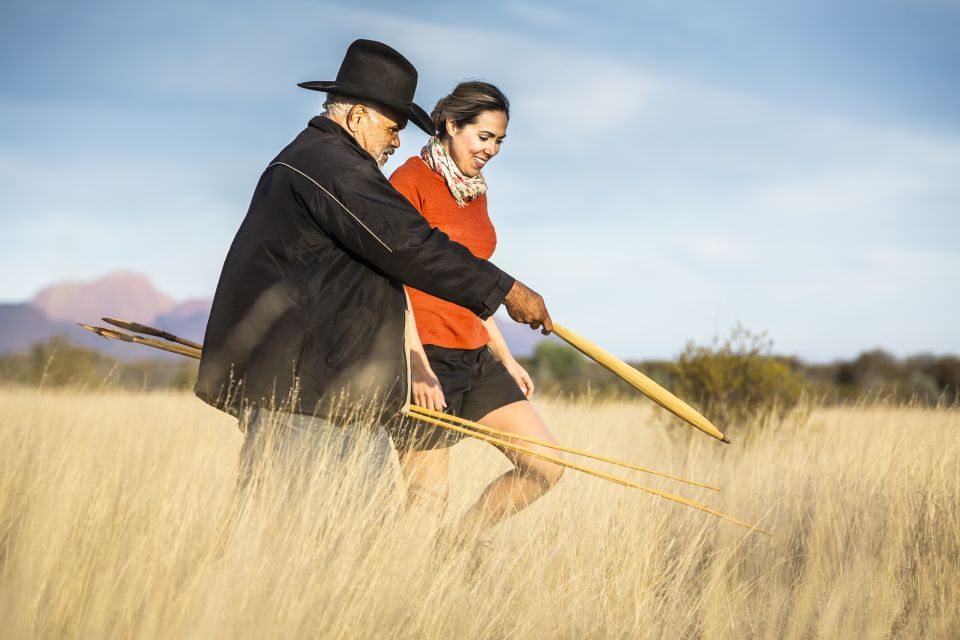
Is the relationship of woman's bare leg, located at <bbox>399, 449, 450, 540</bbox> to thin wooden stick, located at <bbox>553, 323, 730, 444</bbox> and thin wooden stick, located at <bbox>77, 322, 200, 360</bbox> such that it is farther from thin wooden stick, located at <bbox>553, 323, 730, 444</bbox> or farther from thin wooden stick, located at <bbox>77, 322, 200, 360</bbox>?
thin wooden stick, located at <bbox>77, 322, 200, 360</bbox>

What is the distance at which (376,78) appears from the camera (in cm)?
306

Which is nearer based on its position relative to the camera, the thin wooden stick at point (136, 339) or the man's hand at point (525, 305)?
the man's hand at point (525, 305)

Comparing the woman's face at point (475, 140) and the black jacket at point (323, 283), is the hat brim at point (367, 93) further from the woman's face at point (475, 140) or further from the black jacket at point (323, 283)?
the woman's face at point (475, 140)

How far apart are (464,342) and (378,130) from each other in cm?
109

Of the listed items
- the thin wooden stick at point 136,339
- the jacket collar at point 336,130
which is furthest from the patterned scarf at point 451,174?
the thin wooden stick at point 136,339

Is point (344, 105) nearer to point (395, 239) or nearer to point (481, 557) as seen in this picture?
point (395, 239)

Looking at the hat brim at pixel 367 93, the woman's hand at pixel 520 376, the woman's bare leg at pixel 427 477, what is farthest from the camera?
the woman's hand at pixel 520 376

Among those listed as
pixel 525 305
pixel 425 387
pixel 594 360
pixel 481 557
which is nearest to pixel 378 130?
pixel 525 305

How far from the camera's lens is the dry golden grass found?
2492 millimetres

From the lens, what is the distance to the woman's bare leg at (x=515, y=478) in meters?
3.66

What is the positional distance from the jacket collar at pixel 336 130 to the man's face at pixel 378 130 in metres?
0.12

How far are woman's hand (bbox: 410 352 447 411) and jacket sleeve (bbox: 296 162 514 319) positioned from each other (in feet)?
1.97

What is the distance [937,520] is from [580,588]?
2.38m

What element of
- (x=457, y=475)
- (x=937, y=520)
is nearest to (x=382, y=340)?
(x=457, y=475)
